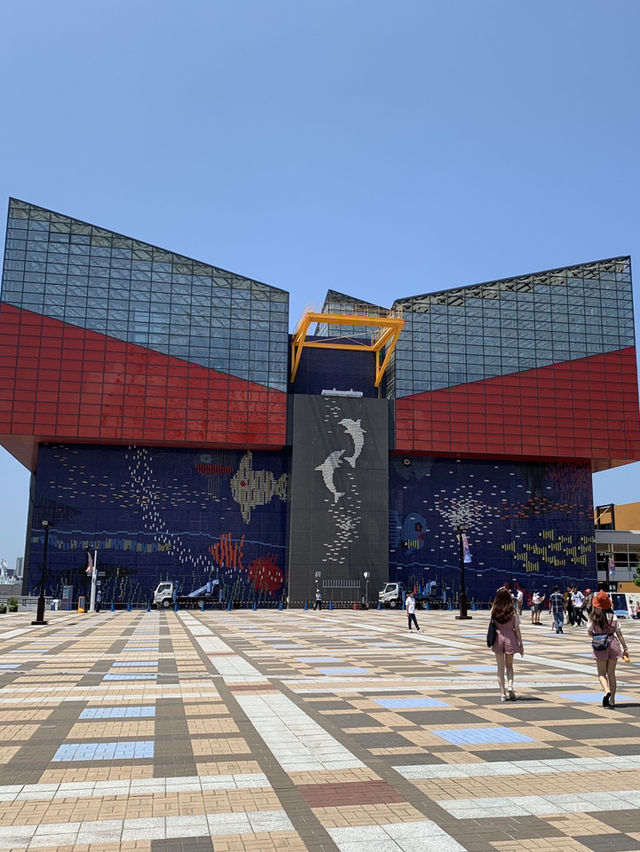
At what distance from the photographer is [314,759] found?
8.35m

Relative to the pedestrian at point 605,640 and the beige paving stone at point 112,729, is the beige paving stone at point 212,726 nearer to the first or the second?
the beige paving stone at point 112,729

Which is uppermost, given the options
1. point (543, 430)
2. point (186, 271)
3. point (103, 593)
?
point (186, 271)

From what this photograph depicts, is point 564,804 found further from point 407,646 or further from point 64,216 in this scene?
point 64,216

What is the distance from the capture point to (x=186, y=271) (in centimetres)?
6600

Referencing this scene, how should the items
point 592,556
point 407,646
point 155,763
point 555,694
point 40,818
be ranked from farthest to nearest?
1. point 592,556
2. point 407,646
3. point 555,694
4. point 155,763
5. point 40,818

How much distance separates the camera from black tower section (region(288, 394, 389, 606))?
6394 centimetres

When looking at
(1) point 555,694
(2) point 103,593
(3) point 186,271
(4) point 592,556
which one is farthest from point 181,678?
(4) point 592,556

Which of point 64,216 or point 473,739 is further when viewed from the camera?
point 64,216

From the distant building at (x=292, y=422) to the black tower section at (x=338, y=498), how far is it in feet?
0.57

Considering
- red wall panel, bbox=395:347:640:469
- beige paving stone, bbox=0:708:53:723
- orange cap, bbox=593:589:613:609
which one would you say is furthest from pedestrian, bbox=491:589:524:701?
red wall panel, bbox=395:347:640:469

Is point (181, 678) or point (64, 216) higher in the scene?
point (64, 216)

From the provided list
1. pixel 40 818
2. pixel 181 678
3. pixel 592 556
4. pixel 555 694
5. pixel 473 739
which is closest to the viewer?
pixel 40 818

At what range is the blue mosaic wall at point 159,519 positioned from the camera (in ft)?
205

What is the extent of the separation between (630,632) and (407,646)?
47.0 ft
